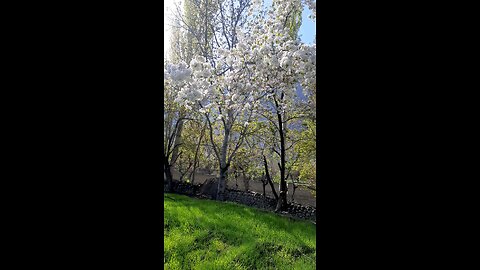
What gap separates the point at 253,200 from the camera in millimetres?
3418

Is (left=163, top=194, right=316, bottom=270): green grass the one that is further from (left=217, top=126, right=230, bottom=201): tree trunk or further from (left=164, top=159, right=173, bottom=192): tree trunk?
(left=164, top=159, right=173, bottom=192): tree trunk

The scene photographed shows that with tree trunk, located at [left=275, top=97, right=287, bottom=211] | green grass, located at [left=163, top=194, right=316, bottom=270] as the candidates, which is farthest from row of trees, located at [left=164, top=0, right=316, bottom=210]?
green grass, located at [left=163, top=194, right=316, bottom=270]

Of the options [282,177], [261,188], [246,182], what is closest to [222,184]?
[246,182]

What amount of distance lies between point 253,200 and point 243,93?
121 cm

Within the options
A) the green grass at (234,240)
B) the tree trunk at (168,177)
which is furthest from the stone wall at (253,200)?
the green grass at (234,240)

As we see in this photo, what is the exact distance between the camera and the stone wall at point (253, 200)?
2.96 meters

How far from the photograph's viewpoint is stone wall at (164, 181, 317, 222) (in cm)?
296

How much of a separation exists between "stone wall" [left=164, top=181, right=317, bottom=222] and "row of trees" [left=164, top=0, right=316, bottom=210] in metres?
0.10

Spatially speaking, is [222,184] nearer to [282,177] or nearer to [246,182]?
[246,182]

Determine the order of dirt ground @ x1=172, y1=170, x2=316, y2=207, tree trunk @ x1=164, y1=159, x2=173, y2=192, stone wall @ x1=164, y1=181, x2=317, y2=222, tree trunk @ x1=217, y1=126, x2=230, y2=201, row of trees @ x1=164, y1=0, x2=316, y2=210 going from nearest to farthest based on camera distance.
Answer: row of trees @ x1=164, y1=0, x2=316, y2=210, stone wall @ x1=164, y1=181, x2=317, y2=222, dirt ground @ x1=172, y1=170, x2=316, y2=207, tree trunk @ x1=217, y1=126, x2=230, y2=201, tree trunk @ x1=164, y1=159, x2=173, y2=192

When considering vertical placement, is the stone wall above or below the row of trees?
below
